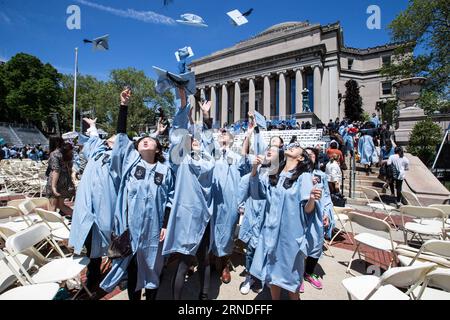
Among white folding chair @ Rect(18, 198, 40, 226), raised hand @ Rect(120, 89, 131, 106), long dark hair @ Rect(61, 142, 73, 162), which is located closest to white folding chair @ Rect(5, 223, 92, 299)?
white folding chair @ Rect(18, 198, 40, 226)

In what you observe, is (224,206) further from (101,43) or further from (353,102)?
(353,102)

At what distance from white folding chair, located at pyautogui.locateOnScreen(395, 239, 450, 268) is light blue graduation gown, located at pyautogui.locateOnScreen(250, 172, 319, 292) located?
146 centimetres

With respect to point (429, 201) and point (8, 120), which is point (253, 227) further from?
point (8, 120)

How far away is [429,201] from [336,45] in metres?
38.2

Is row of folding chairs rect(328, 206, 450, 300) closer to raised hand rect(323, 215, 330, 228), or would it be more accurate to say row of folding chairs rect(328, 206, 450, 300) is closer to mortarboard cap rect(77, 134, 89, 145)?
raised hand rect(323, 215, 330, 228)

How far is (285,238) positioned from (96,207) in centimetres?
237

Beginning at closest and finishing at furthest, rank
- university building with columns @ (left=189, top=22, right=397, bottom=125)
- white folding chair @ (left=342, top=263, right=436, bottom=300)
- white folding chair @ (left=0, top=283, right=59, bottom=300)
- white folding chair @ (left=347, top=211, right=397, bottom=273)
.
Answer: white folding chair @ (left=342, top=263, right=436, bottom=300) → white folding chair @ (left=0, top=283, right=59, bottom=300) → white folding chair @ (left=347, top=211, right=397, bottom=273) → university building with columns @ (left=189, top=22, right=397, bottom=125)

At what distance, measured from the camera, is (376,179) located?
10828 mm

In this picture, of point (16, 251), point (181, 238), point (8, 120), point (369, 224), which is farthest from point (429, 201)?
point (8, 120)

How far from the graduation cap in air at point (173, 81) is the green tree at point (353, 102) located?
46971 mm

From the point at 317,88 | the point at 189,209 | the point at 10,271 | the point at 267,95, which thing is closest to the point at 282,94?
the point at 267,95

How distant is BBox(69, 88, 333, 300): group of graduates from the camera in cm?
259
